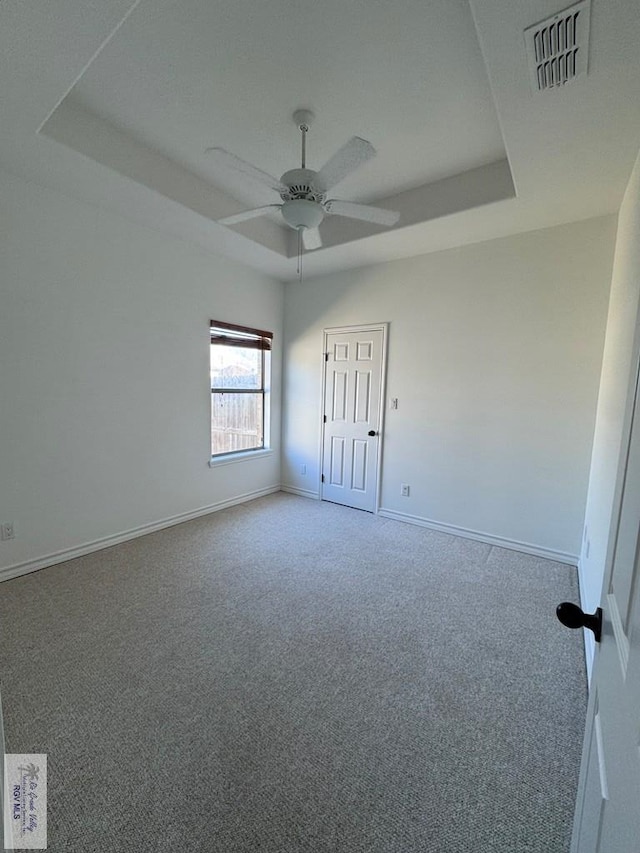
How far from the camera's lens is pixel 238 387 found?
175 inches

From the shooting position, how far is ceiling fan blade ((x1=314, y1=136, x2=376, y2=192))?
175 cm

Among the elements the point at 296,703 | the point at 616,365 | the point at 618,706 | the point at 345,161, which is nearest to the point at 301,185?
the point at 345,161

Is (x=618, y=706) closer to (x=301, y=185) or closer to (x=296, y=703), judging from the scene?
(x=296, y=703)

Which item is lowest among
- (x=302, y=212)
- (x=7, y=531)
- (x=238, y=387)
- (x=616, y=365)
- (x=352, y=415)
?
(x=7, y=531)

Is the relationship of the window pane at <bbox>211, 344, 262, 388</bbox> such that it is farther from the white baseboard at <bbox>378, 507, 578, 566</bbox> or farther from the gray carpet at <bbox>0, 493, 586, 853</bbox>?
the white baseboard at <bbox>378, 507, 578, 566</bbox>

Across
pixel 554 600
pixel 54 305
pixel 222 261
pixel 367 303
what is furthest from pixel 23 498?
pixel 554 600

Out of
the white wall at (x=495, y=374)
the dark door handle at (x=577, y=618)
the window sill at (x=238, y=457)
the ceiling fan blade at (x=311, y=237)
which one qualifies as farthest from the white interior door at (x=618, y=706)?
the window sill at (x=238, y=457)

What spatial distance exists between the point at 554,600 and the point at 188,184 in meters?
4.09

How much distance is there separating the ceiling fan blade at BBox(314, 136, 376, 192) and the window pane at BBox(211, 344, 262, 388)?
233 cm

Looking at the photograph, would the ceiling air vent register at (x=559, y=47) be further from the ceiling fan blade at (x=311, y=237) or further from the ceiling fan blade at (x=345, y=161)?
the ceiling fan blade at (x=311, y=237)

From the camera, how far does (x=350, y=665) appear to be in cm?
193

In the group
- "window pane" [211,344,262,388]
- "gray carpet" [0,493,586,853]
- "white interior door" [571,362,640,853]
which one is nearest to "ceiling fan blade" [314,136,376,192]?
"white interior door" [571,362,640,853]

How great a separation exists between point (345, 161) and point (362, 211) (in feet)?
1.45

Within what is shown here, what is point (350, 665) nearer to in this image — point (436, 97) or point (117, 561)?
point (117, 561)
